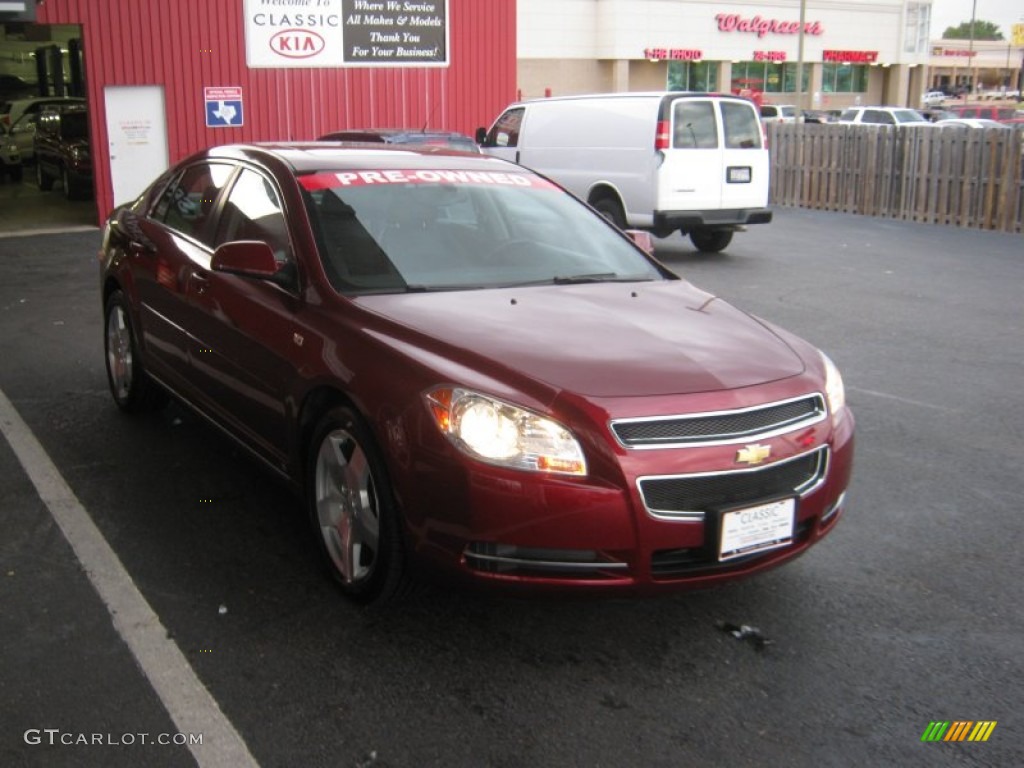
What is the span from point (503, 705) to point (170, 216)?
365 centimetres

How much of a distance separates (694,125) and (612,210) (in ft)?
4.92

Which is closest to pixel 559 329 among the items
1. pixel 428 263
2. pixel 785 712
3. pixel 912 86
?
pixel 428 263

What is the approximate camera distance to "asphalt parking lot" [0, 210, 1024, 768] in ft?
10.4

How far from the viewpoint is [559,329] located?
13.1 feet

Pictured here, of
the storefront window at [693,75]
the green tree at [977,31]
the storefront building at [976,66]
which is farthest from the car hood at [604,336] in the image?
the green tree at [977,31]

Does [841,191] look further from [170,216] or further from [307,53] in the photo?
[170,216]

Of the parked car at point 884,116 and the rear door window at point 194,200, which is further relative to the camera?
the parked car at point 884,116

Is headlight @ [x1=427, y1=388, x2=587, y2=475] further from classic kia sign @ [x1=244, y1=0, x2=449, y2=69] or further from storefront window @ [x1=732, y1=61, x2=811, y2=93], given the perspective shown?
storefront window @ [x1=732, y1=61, x2=811, y2=93]

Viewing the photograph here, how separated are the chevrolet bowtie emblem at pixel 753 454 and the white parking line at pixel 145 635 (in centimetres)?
169

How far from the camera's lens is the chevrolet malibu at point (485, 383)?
11.2ft

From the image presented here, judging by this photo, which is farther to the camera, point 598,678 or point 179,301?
point 179,301

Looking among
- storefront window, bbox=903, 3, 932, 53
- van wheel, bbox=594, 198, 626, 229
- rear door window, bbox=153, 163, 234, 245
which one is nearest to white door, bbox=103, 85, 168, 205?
van wheel, bbox=594, 198, 626, 229

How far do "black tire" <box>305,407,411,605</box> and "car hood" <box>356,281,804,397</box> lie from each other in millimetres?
455

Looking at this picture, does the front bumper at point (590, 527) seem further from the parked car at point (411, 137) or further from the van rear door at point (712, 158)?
the van rear door at point (712, 158)
